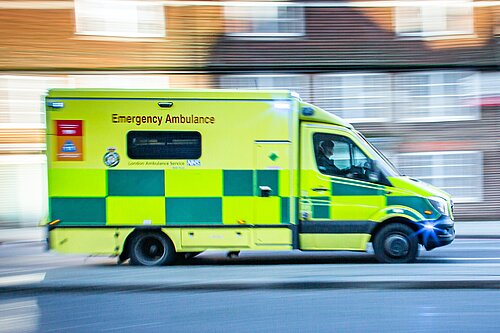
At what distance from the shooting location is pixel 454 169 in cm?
1716

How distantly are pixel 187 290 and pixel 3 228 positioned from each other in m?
10.9

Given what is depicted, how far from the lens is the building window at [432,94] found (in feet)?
56.2

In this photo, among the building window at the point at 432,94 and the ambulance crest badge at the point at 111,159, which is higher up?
the building window at the point at 432,94

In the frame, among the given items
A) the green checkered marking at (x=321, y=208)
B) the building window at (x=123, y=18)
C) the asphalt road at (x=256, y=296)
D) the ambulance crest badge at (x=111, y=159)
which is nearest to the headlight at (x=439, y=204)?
the asphalt road at (x=256, y=296)

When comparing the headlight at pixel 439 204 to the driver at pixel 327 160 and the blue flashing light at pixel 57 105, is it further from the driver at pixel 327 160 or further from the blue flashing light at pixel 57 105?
the blue flashing light at pixel 57 105

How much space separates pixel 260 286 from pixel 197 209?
2.07m

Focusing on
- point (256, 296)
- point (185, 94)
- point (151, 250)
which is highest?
point (185, 94)

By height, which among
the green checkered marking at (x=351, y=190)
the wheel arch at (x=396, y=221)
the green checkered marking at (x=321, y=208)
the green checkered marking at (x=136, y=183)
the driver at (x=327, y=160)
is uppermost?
the driver at (x=327, y=160)

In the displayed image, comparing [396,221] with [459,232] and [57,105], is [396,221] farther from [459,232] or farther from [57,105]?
[459,232]

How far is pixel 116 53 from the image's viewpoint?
55.2 feet

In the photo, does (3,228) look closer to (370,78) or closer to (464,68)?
(370,78)

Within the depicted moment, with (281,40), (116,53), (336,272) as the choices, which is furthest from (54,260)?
(281,40)

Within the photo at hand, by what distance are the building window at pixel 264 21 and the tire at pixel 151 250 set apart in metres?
9.14

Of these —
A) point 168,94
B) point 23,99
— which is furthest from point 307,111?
point 23,99
